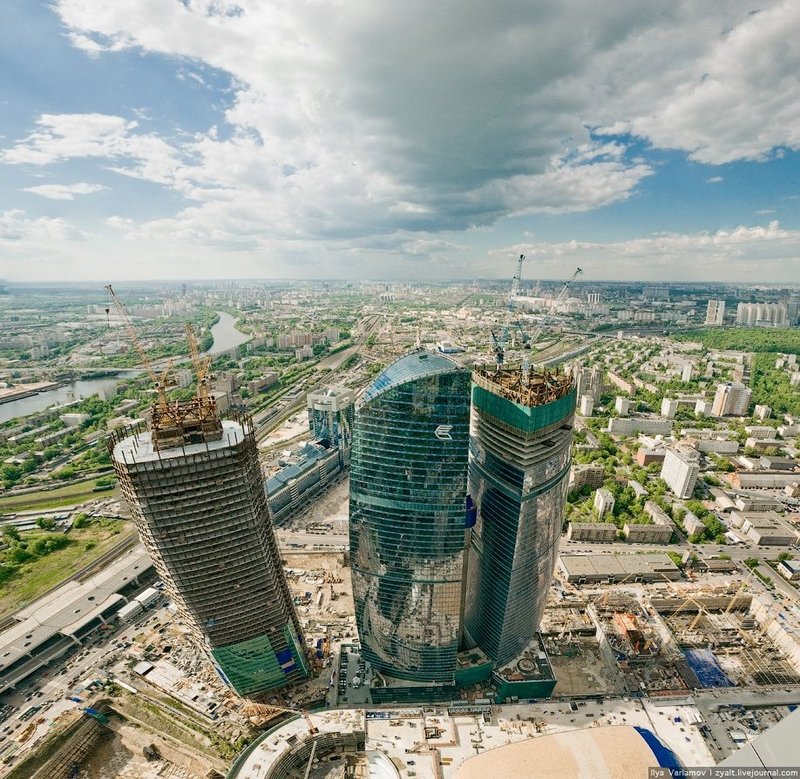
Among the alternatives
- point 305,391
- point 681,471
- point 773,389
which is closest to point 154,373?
point 305,391

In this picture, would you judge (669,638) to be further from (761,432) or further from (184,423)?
(761,432)

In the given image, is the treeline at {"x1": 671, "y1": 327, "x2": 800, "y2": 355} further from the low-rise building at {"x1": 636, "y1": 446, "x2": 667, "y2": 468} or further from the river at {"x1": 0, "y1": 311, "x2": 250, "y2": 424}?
the river at {"x1": 0, "y1": 311, "x2": 250, "y2": 424}

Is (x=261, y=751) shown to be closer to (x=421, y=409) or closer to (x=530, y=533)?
(x=530, y=533)

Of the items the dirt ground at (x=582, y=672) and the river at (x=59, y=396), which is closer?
the dirt ground at (x=582, y=672)

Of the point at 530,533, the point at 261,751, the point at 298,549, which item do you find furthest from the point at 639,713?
the point at 298,549

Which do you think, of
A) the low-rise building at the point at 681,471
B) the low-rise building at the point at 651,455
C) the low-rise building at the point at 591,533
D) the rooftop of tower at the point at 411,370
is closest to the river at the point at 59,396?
the rooftop of tower at the point at 411,370

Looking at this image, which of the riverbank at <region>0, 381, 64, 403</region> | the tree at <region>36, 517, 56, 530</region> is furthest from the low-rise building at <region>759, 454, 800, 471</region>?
the riverbank at <region>0, 381, 64, 403</region>

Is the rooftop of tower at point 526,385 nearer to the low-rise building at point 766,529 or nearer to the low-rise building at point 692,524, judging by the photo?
the low-rise building at point 692,524
